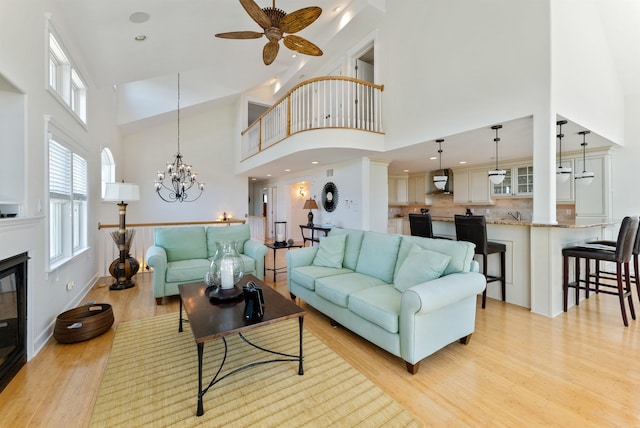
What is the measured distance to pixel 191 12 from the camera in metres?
3.43

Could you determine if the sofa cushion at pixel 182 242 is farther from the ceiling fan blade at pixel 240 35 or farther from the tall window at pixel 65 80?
the ceiling fan blade at pixel 240 35

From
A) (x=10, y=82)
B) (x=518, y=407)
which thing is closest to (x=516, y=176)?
(x=518, y=407)

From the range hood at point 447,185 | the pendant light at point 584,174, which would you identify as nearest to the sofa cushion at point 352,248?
the pendant light at point 584,174

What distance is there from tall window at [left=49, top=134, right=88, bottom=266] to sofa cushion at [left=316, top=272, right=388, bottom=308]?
290 centimetres

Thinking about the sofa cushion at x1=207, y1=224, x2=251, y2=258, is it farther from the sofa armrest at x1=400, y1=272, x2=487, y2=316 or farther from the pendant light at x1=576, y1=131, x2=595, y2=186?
the pendant light at x1=576, y1=131, x2=595, y2=186

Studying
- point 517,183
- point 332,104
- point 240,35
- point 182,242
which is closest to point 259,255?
point 182,242

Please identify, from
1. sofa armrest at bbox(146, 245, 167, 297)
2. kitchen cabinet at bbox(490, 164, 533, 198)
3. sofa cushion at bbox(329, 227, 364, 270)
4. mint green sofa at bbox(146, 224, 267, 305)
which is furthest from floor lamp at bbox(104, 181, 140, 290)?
kitchen cabinet at bbox(490, 164, 533, 198)

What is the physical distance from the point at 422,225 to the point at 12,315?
4408mm

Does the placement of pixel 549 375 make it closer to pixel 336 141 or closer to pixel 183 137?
pixel 336 141

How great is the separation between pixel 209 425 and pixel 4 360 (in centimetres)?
171

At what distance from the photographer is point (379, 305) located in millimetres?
2277

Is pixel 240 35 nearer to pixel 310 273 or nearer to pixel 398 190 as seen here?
pixel 310 273

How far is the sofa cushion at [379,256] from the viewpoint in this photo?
297 centimetres

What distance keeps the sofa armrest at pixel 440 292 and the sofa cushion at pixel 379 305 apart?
0.39ft
